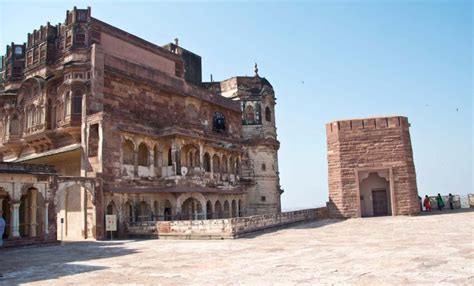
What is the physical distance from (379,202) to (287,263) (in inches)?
565

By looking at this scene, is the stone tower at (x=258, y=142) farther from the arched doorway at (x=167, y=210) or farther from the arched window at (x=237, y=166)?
the arched doorway at (x=167, y=210)

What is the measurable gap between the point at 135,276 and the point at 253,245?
5.34 metres

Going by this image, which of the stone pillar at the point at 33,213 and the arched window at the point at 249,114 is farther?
the arched window at the point at 249,114

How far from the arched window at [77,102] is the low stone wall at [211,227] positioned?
657 centimetres

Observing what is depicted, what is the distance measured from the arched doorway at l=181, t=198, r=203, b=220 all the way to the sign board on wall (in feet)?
18.4

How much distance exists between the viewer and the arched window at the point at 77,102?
70.1 ft

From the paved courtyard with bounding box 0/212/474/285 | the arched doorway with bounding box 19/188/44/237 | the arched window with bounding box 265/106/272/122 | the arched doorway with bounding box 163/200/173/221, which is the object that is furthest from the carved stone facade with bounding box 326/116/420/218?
the arched doorway with bounding box 19/188/44/237

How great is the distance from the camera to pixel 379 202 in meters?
21.6

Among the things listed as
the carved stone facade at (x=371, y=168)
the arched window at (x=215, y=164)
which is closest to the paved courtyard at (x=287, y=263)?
the carved stone facade at (x=371, y=168)

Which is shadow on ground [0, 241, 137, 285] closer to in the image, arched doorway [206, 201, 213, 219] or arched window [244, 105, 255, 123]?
arched doorway [206, 201, 213, 219]

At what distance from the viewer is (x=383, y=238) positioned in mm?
12484

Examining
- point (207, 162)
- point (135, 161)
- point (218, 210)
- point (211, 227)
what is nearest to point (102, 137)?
point (135, 161)

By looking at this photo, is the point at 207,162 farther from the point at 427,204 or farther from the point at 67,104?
the point at 427,204

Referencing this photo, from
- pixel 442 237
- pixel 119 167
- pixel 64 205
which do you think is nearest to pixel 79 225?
pixel 64 205
